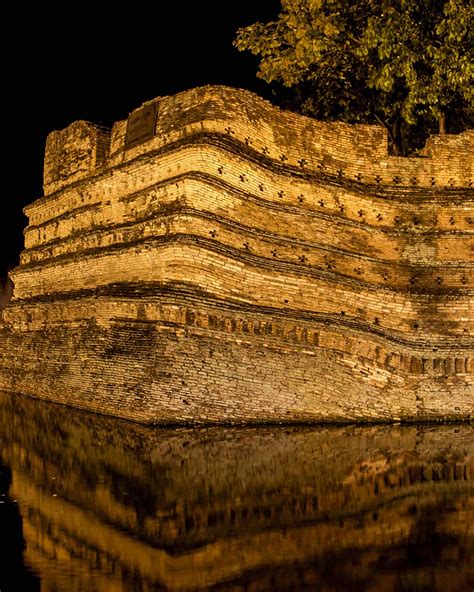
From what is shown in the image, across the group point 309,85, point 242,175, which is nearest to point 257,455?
point 242,175

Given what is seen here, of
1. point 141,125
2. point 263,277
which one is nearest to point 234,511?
point 263,277

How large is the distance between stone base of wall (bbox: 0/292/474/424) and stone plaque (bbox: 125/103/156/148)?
12.4ft

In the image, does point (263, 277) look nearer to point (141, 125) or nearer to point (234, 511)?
point (141, 125)

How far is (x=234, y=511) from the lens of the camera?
25.9ft

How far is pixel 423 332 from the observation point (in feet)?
51.9

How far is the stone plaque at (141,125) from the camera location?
656 inches

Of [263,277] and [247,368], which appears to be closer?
[247,368]

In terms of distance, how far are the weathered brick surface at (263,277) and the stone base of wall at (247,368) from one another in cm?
3

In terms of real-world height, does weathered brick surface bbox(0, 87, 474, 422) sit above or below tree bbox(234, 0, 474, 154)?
below

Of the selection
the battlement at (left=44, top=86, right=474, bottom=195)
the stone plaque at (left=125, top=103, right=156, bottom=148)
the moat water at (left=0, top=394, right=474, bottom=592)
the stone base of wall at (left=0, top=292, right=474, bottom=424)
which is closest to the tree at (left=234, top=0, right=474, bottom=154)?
the battlement at (left=44, top=86, right=474, bottom=195)

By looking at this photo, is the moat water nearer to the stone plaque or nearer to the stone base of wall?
the stone base of wall

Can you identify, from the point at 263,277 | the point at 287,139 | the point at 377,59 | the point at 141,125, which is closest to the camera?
the point at 263,277

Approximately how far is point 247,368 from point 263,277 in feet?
7.29

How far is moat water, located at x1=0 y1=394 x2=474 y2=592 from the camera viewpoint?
19.6ft
